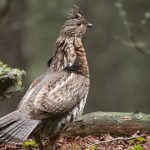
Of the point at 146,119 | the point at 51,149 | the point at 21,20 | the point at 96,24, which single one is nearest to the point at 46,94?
the point at 51,149

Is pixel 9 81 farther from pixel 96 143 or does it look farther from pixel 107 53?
pixel 107 53

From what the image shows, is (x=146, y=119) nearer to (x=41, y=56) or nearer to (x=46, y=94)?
(x=46, y=94)

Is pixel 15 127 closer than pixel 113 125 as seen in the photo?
Yes

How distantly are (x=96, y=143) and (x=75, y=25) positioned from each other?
60.9 inches

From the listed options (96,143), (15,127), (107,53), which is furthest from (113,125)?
(107,53)

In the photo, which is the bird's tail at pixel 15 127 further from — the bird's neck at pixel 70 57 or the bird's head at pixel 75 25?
the bird's head at pixel 75 25

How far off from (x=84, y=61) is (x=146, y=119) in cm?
112

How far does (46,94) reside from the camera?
802cm

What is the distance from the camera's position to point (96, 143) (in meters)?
8.60

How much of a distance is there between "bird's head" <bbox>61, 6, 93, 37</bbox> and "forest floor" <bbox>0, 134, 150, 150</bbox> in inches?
52.0

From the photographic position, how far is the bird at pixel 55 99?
7656mm

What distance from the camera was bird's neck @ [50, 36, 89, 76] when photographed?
859cm

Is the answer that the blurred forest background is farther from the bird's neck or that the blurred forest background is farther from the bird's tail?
the bird's tail

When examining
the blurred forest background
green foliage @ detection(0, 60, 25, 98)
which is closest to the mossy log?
green foliage @ detection(0, 60, 25, 98)
